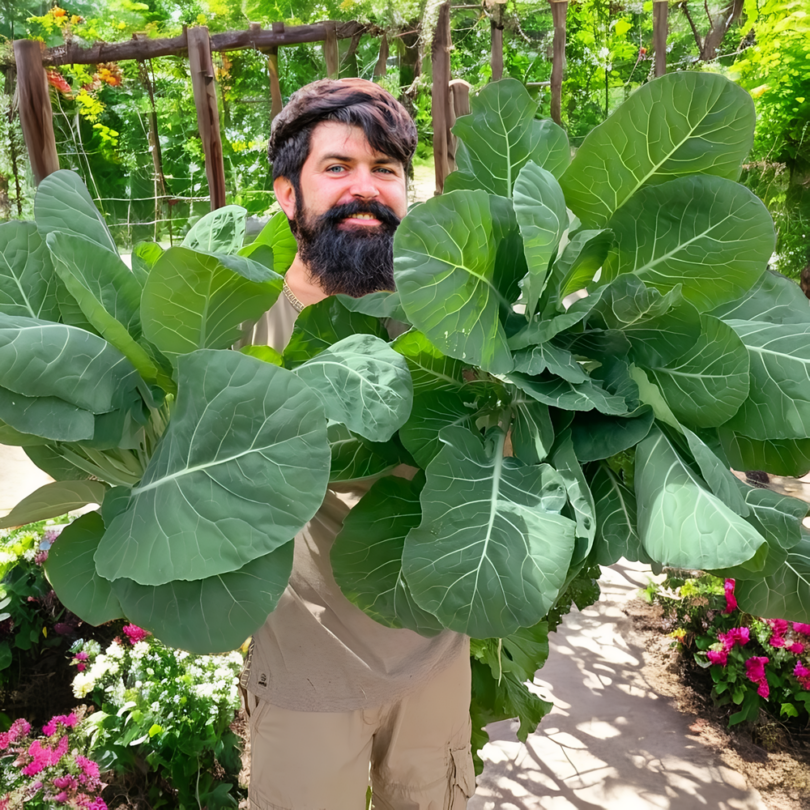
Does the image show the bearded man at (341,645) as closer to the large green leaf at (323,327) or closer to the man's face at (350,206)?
the man's face at (350,206)

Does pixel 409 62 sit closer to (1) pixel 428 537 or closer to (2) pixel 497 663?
(2) pixel 497 663

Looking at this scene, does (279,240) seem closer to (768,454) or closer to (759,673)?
(768,454)

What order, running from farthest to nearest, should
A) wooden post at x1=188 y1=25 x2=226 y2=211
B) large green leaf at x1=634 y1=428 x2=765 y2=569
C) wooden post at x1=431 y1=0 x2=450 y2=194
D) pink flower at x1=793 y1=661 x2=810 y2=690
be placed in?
1. wooden post at x1=431 y1=0 x2=450 y2=194
2. wooden post at x1=188 y1=25 x2=226 y2=211
3. pink flower at x1=793 y1=661 x2=810 y2=690
4. large green leaf at x1=634 y1=428 x2=765 y2=569

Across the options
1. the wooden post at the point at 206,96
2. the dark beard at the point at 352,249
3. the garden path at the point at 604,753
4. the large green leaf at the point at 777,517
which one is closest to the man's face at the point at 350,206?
the dark beard at the point at 352,249

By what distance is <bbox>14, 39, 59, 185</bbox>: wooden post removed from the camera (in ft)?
8.73

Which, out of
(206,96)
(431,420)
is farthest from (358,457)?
(206,96)

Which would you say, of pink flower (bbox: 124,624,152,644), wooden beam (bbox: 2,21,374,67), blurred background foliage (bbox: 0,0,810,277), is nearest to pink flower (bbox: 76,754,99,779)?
pink flower (bbox: 124,624,152,644)

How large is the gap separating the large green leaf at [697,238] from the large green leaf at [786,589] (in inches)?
11.3

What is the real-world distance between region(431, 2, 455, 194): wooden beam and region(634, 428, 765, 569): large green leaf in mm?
2848

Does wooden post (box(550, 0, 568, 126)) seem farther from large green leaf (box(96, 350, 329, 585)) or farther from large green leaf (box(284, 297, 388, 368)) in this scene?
large green leaf (box(96, 350, 329, 585))

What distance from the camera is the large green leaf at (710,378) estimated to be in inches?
25.3

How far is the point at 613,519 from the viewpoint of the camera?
667 millimetres

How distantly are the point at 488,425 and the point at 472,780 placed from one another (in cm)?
82

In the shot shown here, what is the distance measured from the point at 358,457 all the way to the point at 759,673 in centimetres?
226
